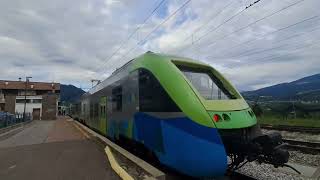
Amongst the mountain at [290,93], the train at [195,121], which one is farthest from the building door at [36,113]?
the train at [195,121]

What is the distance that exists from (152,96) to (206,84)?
132 cm

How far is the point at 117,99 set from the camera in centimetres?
1173

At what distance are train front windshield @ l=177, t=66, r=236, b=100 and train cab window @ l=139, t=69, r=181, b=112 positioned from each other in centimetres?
75

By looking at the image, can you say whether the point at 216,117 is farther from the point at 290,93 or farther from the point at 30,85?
the point at 30,85

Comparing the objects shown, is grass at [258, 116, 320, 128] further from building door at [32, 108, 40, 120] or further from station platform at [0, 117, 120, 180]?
building door at [32, 108, 40, 120]

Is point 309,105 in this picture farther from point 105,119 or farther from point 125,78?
point 125,78

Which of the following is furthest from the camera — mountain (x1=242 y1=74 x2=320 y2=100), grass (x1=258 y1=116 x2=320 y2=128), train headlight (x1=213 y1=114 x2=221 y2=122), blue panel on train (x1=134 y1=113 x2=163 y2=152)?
mountain (x1=242 y1=74 x2=320 y2=100)

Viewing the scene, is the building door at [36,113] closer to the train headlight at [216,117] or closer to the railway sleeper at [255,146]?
the railway sleeper at [255,146]

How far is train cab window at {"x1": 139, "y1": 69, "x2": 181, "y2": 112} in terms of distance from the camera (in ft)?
23.9

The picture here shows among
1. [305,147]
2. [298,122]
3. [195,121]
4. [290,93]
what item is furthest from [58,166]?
[290,93]

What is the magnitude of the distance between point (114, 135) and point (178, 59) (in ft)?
16.5

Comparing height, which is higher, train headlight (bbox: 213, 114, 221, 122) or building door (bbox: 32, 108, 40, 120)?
Answer: building door (bbox: 32, 108, 40, 120)

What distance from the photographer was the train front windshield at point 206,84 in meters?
7.66

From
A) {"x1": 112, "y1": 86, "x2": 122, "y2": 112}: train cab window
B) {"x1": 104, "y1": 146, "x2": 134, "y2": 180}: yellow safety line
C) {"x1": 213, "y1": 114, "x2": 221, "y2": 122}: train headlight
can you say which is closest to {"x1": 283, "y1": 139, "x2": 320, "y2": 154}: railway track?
{"x1": 112, "y1": 86, "x2": 122, "y2": 112}: train cab window
